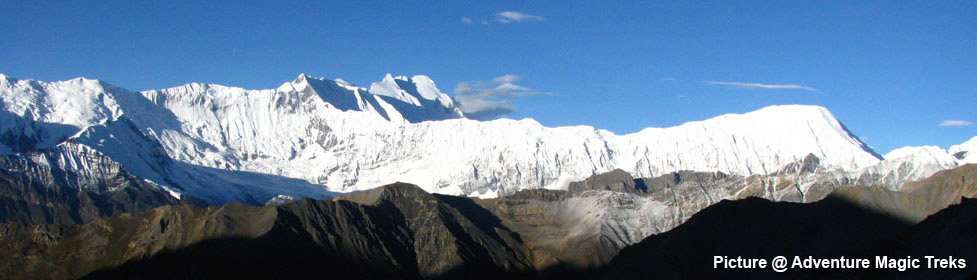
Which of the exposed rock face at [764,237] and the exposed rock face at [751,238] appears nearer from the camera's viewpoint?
the exposed rock face at [764,237]

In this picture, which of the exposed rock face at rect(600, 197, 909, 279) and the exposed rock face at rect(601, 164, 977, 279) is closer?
the exposed rock face at rect(601, 164, 977, 279)

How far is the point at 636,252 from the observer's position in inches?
7279

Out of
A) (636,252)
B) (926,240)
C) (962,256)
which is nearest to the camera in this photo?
(962,256)

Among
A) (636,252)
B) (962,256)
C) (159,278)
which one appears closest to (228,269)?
(159,278)

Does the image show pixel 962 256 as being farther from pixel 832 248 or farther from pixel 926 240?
pixel 832 248

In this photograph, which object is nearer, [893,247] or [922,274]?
[922,274]

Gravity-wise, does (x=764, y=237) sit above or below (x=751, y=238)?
above

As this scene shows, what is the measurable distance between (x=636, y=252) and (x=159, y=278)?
276 feet

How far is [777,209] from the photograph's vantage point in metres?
184

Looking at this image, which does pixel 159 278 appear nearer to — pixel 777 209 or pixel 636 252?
pixel 636 252

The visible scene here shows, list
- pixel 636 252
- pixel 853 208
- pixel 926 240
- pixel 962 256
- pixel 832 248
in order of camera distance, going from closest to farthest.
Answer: pixel 962 256, pixel 926 240, pixel 832 248, pixel 636 252, pixel 853 208

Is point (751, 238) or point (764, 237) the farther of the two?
point (751, 238)

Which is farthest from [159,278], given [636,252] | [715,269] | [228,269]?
[715,269]

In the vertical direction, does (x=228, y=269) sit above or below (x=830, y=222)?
below
